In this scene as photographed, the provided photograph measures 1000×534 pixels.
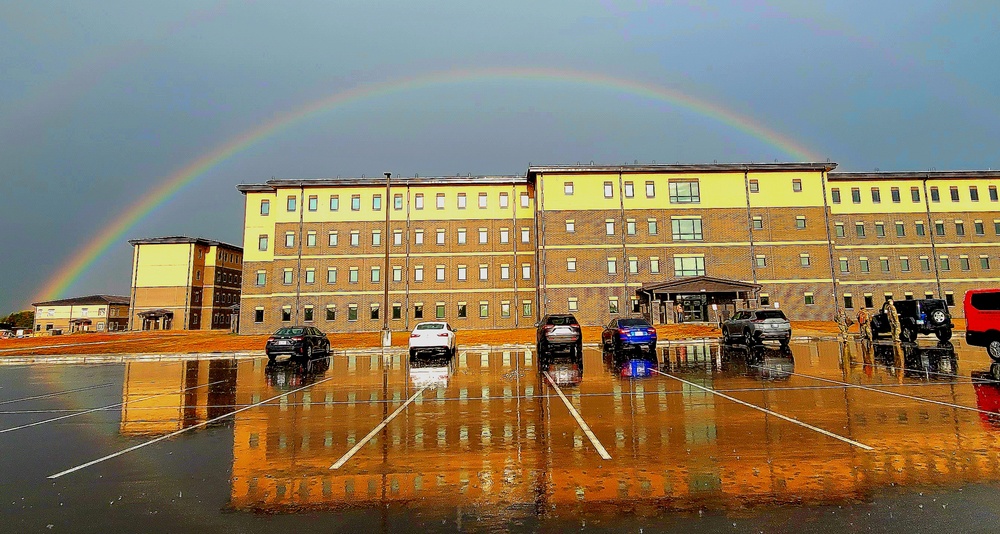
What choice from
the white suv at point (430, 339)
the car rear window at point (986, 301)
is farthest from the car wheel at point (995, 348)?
the white suv at point (430, 339)

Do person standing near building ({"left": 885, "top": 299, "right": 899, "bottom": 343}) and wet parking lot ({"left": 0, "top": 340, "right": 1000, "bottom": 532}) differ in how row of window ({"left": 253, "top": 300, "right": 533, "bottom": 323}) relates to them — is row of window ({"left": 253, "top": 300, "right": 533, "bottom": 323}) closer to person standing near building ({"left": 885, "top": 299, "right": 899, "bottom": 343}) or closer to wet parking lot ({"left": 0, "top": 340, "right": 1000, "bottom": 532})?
person standing near building ({"left": 885, "top": 299, "right": 899, "bottom": 343})

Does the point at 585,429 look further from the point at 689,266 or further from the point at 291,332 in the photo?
the point at 689,266

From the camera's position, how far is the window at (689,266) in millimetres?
49875

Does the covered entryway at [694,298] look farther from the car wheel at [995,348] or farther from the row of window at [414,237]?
the car wheel at [995,348]

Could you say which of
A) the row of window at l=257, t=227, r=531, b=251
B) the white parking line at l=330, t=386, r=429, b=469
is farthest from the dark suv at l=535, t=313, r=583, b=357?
the row of window at l=257, t=227, r=531, b=251

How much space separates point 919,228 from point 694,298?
82.7 ft

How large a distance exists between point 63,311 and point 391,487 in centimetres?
11706

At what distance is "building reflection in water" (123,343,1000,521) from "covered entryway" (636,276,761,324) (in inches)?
1240

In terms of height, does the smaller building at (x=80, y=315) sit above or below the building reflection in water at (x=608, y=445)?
above

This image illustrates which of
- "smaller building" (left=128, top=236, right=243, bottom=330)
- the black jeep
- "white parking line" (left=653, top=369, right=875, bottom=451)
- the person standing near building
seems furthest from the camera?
"smaller building" (left=128, top=236, right=243, bottom=330)

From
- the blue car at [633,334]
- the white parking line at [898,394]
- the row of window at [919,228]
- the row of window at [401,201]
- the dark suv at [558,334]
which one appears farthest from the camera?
the row of window at [401,201]

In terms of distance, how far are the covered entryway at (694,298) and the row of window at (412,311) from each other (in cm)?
1188

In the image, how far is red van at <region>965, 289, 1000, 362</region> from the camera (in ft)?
52.2

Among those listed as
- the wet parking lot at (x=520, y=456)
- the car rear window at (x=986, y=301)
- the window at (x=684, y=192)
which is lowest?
the wet parking lot at (x=520, y=456)
